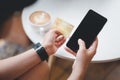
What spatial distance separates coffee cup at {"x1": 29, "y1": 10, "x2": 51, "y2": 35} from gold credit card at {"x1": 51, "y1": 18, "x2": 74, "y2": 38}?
0.12 feet

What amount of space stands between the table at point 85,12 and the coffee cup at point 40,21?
0.03 metres

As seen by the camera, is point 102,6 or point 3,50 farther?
point 102,6

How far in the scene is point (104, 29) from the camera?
1.01 metres

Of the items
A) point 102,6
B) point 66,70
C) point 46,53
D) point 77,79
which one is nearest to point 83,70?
point 77,79

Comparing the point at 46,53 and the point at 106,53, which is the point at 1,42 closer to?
the point at 46,53

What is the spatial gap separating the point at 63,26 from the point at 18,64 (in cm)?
26

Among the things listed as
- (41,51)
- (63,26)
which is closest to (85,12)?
(63,26)

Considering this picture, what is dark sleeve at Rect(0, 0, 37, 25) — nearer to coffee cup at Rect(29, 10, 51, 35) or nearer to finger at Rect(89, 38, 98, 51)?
coffee cup at Rect(29, 10, 51, 35)

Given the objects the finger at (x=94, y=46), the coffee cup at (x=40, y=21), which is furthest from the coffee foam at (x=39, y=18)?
the finger at (x=94, y=46)

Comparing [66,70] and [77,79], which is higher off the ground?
[77,79]

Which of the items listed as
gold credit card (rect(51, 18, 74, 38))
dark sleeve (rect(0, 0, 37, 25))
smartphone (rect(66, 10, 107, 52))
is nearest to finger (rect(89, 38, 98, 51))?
smartphone (rect(66, 10, 107, 52))

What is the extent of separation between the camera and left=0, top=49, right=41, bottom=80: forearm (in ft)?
3.09

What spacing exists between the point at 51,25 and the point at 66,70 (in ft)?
1.92

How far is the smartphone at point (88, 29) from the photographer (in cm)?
92
